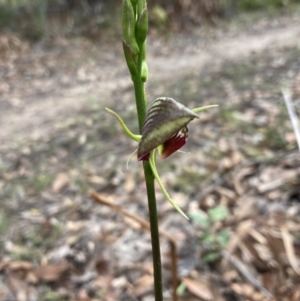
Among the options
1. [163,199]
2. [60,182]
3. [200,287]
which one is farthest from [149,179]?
[60,182]

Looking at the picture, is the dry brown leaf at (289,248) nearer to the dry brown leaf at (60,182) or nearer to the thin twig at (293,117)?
the thin twig at (293,117)

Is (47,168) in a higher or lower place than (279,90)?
lower

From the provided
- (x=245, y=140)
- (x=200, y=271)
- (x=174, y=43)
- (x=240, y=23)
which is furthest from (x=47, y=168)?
(x=240, y=23)

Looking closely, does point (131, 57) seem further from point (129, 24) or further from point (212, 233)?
point (212, 233)

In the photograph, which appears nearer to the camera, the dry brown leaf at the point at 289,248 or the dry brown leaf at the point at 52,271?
the dry brown leaf at the point at 289,248

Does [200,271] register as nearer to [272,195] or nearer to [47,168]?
[272,195]

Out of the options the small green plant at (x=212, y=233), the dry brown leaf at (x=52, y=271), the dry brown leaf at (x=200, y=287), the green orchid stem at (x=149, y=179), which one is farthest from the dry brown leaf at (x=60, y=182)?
the green orchid stem at (x=149, y=179)

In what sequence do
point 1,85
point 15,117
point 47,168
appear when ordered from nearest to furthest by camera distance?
point 47,168 < point 15,117 < point 1,85
